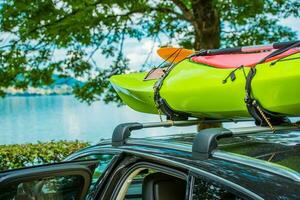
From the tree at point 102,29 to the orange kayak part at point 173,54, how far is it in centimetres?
604

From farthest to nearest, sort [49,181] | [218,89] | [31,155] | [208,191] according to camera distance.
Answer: [31,155], [218,89], [49,181], [208,191]

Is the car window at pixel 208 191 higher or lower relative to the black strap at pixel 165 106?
lower

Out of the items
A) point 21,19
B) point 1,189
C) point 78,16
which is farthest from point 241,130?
point 21,19

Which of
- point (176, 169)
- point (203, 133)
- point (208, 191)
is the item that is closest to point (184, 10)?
point (176, 169)

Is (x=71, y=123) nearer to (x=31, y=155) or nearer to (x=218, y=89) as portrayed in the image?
(x=31, y=155)

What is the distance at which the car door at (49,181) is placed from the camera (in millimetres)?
2662

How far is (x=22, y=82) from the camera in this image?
12062 mm

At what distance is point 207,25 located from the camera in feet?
34.0

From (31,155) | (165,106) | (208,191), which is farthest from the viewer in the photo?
(31,155)

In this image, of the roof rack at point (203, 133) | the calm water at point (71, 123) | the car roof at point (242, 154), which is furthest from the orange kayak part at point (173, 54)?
the calm water at point (71, 123)

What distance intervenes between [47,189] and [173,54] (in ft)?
4.33

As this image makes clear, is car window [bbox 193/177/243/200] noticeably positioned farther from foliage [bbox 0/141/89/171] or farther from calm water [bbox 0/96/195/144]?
calm water [bbox 0/96/195/144]

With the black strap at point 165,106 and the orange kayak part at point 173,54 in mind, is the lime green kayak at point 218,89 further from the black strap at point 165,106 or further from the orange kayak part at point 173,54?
the orange kayak part at point 173,54

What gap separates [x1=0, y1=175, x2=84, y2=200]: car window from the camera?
2691mm
